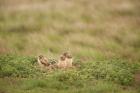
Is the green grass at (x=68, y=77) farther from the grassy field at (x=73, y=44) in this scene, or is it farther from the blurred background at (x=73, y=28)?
the blurred background at (x=73, y=28)

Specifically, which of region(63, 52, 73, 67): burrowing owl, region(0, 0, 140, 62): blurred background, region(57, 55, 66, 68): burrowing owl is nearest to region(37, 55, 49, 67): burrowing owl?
region(57, 55, 66, 68): burrowing owl

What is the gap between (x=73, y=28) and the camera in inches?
757

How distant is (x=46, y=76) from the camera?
12.8 m

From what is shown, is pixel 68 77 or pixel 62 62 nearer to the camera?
pixel 68 77

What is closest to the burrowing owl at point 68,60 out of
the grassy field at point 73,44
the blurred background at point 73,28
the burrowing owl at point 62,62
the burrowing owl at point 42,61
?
the burrowing owl at point 62,62

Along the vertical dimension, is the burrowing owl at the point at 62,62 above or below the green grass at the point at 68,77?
above

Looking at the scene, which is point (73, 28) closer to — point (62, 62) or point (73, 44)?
point (73, 44)

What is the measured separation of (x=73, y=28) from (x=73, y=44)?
2.30m

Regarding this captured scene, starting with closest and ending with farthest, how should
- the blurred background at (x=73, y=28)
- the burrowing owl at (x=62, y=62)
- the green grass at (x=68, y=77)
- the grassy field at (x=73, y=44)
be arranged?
the green grass at (x=68, y=77) < the grassy field at (x=73, y=44) < the burrowing owl at (x=62, y=62) < the blurred background at (x=73, y=28)

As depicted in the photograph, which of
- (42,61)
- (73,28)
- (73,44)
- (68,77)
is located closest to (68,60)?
(42,61)

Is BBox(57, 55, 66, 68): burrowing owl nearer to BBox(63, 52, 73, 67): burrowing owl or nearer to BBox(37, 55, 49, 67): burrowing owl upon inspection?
BBox(63, 52, 73, 67): burrowing owl

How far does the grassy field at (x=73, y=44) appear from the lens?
1215cm

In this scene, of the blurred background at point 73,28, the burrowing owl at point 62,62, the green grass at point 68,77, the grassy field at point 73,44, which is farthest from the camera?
the blurred background at point 73,28

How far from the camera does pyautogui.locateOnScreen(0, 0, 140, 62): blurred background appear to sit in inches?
643
